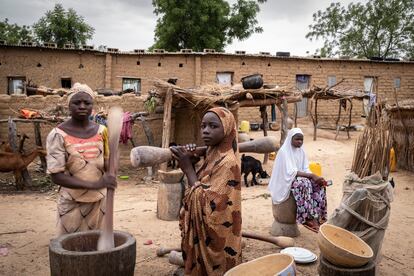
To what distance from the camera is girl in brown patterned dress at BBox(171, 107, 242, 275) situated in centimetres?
232

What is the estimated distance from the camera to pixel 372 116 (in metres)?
3.93

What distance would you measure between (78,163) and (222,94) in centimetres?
615

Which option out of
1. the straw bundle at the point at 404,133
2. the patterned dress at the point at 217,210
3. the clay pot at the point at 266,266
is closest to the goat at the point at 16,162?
the patterned dress at the point at 217,210

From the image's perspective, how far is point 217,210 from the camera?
2.33 metres

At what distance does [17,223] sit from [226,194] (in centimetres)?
453

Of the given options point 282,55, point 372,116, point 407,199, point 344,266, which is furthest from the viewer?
point 282,55

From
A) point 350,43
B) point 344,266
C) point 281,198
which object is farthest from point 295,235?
point 350,43

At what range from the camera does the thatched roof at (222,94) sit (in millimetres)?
8258

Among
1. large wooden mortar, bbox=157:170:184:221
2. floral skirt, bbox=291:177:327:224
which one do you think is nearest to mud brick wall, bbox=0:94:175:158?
large wooden mortar, bbox=157:170:184:221

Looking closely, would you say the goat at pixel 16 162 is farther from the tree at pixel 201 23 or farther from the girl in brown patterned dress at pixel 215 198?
the tree at pixel 201 23

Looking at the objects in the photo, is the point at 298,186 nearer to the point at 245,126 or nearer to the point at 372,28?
the point at 245,126

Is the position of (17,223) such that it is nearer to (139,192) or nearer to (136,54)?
(139,192)

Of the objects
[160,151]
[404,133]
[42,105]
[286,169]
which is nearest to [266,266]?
[160,151]

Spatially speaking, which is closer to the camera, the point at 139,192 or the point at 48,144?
the point at 48,144
